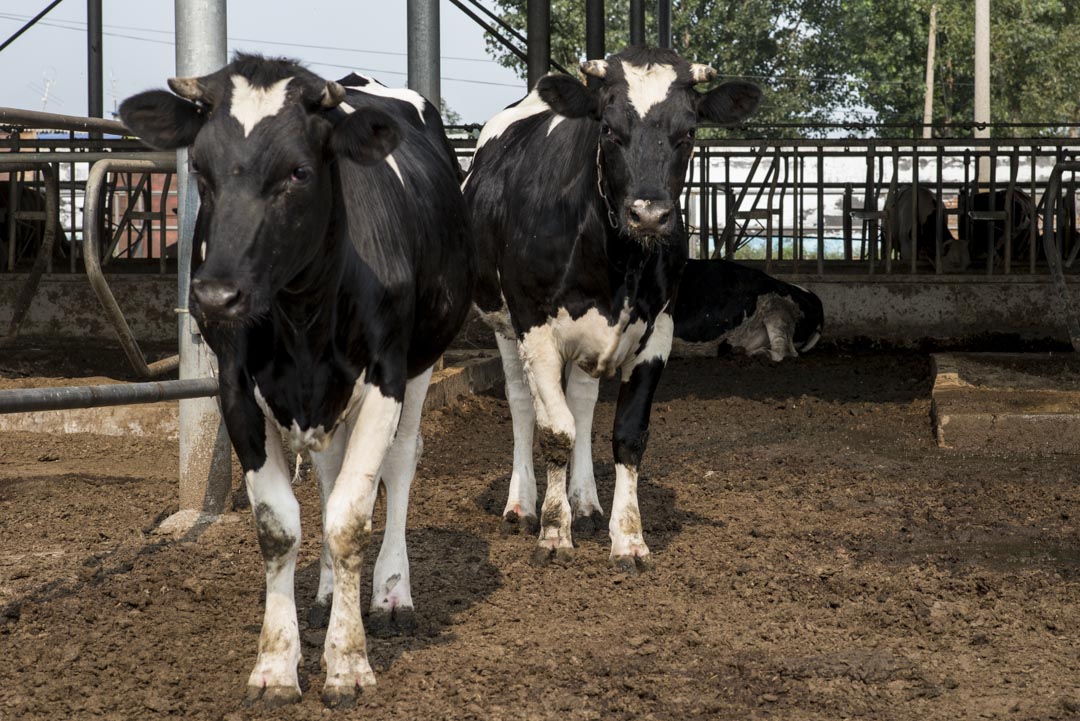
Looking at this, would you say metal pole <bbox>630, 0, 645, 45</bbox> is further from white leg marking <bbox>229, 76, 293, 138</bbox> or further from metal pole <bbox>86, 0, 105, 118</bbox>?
white leg marking <bbox>229, 76, 293, 138</bbox>

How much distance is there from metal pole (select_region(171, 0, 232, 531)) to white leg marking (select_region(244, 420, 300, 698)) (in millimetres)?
2137

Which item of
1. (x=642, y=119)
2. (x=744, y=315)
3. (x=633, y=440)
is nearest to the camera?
(x=642, y=119)

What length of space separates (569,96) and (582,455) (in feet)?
5.83

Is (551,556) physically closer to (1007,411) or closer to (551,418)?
(551,418)

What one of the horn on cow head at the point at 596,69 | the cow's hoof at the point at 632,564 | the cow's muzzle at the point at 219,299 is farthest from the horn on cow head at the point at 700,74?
the cow's muzzle at the point at 219,299

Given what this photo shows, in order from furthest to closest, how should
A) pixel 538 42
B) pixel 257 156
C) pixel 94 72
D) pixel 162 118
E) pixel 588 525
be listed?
pixel 94 72, pixel 538 42, pixel 588 525, pixel 162 118, pixel 257 156

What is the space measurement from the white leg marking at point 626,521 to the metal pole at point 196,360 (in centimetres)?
183

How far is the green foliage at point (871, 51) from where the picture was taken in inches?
1756

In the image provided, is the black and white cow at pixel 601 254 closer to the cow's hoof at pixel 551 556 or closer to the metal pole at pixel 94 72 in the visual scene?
the cow's hoof at pixel 551 556

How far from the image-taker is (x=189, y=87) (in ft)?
12.3

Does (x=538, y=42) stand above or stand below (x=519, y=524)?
above

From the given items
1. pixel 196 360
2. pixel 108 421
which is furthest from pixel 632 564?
pixel 108 421

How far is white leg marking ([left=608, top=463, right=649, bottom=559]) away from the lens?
18.4 ft

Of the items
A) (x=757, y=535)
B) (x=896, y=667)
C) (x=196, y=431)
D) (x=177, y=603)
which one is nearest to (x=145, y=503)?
(x=196, y=431)
